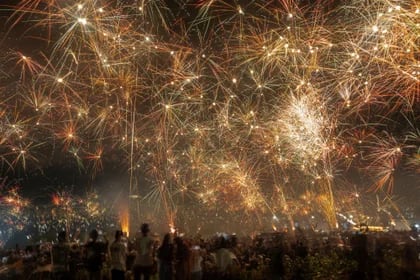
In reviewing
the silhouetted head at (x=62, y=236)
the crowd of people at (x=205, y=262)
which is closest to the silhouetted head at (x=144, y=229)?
the crowd of people at (x=205, y=262)

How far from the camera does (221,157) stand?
23.1 metres

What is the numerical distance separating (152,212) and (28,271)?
24497 mm

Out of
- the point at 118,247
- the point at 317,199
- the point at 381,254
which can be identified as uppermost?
the point at 317,199

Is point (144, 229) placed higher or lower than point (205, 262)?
higher

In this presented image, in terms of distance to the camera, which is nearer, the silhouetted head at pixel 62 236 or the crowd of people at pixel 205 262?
the crowd of people at pixel 205 262

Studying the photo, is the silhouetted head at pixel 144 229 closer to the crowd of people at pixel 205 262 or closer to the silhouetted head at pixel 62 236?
the crowd of people at pixel 205 262

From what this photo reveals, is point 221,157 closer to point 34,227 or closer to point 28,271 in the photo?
point 28,271

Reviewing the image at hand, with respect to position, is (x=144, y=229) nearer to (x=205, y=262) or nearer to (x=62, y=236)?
(x=62, y=236)

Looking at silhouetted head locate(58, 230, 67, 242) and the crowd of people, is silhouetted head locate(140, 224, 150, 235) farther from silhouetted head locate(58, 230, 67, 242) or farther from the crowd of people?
silhouetted head locate(58, 230, 67, 242)

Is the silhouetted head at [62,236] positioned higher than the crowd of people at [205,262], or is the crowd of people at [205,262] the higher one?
the silhouetted head at [62,236]

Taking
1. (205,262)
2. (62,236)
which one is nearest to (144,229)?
(62,236)

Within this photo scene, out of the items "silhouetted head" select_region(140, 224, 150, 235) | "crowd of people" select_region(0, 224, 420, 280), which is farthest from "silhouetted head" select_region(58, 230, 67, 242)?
"silhouetted head" select_region(140, 224, 150, 235)

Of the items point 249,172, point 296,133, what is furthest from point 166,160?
point 296,133

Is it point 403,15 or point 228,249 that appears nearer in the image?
point 228,249
